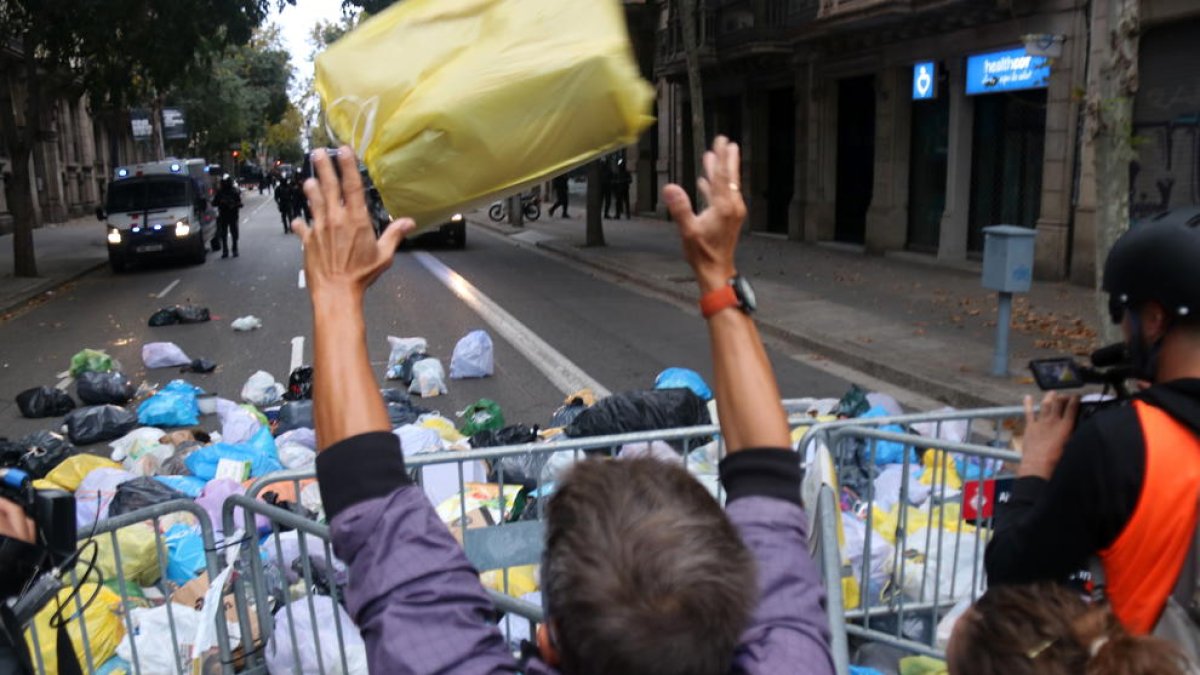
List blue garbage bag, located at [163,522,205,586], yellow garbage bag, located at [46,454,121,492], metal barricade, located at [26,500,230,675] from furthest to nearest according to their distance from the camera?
yellow garbage bag, located at [46,454,121,492] → blue garbage bag, located at [163,522,205,586] → metal barricade, located at [26,500,230,675]

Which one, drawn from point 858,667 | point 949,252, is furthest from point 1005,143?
point 858,667

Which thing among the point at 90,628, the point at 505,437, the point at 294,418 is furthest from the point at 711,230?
the point at 294,418

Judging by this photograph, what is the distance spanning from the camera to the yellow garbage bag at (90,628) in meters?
3.75

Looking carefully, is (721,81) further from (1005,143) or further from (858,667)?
(858,667)

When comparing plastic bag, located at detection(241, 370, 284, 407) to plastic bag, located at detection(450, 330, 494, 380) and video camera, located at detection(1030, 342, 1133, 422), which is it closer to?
plastic bag, located at detection(450, 330, 494, 380)

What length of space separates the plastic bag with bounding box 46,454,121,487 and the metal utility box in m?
7.35

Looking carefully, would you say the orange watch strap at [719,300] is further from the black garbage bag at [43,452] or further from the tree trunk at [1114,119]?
the tree trunk at [1114,119]

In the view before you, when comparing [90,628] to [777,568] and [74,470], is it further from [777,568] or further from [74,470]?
[777,568]

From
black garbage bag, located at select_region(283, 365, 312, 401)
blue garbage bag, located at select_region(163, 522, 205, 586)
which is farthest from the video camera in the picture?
black garbage bag, located at select_region(283, 365, 312, 401)

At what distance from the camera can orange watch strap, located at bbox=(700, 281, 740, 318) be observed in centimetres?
172

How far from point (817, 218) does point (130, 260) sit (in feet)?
48.5

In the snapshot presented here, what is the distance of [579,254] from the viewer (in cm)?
2178

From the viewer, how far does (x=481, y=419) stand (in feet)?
24.0

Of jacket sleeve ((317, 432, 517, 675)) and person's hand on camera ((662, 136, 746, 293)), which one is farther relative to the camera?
person's hand on camera ((662, 136, 746, 293))
